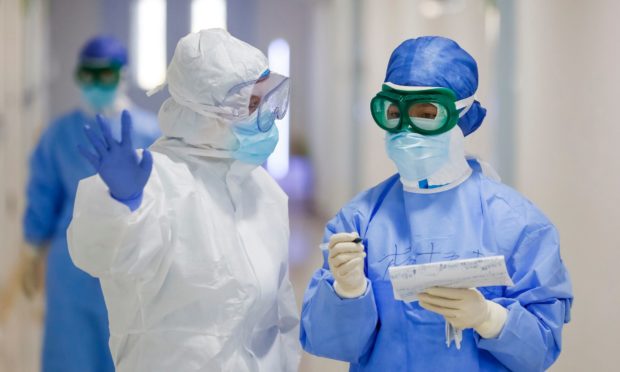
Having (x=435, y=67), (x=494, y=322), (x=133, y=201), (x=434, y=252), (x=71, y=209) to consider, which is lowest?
(x=71, y=209)

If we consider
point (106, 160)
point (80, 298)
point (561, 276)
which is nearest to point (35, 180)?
point (80, 298)

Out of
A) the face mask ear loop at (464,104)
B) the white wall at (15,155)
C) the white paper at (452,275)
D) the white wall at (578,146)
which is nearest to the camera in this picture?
the white paper at (452,275)

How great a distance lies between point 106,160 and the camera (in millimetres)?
1543

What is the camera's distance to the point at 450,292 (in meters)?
1.57

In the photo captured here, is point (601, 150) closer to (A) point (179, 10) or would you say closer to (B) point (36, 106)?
(B) point (36, 106)

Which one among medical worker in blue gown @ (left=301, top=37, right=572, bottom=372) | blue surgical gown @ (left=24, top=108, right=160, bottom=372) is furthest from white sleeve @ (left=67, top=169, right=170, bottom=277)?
blue surgical gown @ (left=24, top=108, right=160, bottom=372)

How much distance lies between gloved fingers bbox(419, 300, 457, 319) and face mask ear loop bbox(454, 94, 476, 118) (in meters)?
0.40

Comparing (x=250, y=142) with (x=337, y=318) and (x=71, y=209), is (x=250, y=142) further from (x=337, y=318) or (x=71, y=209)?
(x=71, y=209)

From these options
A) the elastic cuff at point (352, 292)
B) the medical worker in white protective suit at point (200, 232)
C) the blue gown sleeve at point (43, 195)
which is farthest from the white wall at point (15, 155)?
the elastic cuff at point (352, 292)

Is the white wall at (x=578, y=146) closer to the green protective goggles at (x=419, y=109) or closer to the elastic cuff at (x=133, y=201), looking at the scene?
the green protective goggles at (x=419, y=109)

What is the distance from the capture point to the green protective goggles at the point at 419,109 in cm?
167

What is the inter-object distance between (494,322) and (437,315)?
0.39ft

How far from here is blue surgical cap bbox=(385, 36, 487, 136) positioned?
5.54ft

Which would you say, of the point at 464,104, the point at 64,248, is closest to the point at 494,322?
the point at 464,104
